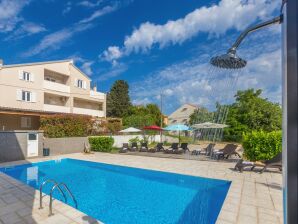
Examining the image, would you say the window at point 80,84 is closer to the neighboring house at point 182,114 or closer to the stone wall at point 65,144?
Result: the stone wall at point 65,144

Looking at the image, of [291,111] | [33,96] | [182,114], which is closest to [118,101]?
[182,114]

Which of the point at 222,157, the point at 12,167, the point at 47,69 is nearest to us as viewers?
the point at 12,167

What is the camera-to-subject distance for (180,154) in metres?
18.1

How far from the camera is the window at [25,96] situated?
2497 centimetres

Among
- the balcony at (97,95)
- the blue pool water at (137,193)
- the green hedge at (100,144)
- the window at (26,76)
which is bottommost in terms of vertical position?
the blue pool water at (137,193)

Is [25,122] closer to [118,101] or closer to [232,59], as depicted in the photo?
[118,101]

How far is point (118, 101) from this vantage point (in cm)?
4859

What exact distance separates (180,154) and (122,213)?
11.6 meters

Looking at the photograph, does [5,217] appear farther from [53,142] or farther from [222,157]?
[53,142]

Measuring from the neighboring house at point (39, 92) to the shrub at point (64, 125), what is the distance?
189 inches

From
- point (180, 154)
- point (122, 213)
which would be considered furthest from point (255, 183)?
point (180, 154)

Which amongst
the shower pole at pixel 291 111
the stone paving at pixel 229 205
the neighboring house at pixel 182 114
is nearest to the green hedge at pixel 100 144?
the stone paving at pixel 229 205

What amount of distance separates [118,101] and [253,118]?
2795 centimetres

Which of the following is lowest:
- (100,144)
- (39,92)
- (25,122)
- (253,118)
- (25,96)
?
(100,144)
